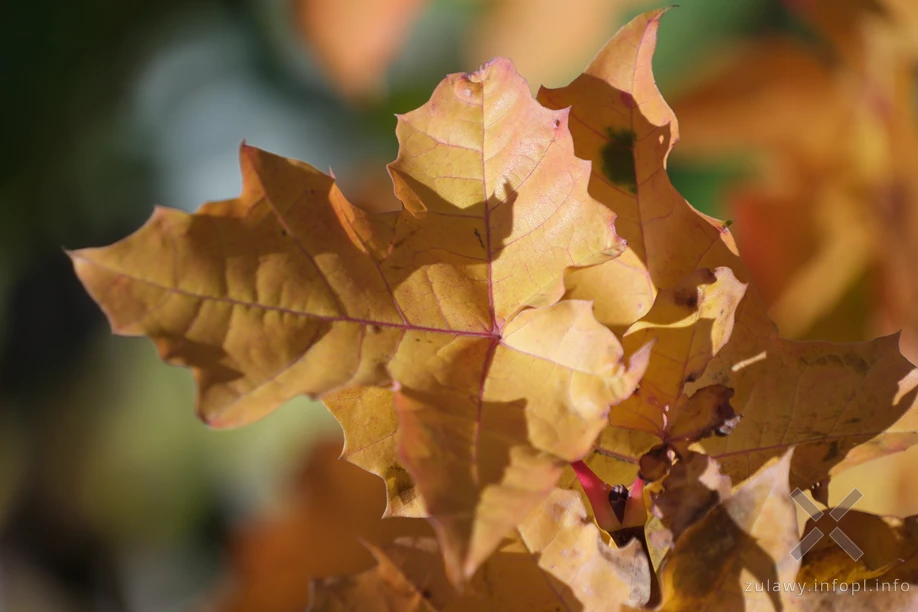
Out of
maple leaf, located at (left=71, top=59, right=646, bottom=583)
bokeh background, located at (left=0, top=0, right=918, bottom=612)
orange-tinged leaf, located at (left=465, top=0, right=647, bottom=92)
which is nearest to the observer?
maple leaf, located at (left=71, top=59, right=646, bottom=583)

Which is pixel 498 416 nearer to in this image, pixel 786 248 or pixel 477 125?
pixel 477 125

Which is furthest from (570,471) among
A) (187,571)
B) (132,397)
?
(132,397)

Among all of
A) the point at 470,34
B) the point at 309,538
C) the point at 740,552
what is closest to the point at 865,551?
the point at 740,552

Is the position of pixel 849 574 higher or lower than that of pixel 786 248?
higher

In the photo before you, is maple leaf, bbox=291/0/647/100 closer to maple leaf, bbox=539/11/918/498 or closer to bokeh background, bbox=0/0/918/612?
bokeh background, bbox=0/0/918/612

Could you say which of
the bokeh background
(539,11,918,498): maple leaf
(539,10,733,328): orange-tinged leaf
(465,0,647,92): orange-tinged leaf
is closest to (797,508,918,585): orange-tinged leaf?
(539,11,918,498): maple leaf

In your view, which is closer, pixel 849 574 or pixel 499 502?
pixel 499 502
